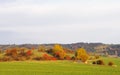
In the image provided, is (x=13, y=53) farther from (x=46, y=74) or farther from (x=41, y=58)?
(x=46, y=74)

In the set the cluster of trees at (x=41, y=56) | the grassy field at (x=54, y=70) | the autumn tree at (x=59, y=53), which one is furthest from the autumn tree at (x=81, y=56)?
the grassy field at (x=54, y=70)

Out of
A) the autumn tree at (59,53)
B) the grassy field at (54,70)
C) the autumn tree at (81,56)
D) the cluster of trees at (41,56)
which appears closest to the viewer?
the grassy field at (54,70)

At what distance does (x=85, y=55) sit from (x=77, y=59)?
2736 millimetres

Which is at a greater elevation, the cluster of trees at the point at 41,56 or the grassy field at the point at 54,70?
the cluster of trees at the point at 41,56

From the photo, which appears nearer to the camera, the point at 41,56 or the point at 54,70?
the point at 54,70

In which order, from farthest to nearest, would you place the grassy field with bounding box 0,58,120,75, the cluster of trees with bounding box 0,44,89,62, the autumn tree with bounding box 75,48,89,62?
the autumn tree with bounding box 75,48,89,62, the cluster of trees with bounding box 0,44,89,62, the grassy field with bounding box 0,58,120,75

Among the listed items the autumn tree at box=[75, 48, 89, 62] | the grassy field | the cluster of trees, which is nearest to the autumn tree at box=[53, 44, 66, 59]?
the cluster of trees

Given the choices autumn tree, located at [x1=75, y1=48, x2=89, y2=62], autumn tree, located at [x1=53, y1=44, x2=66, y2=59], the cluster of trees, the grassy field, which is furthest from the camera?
autumn tree, located at [x1=53, y1=44, x2=66, y2=59]

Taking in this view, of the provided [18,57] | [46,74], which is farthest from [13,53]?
[46,74]

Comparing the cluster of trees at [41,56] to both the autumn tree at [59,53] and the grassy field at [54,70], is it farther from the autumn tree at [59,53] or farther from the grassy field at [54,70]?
the grassy field at [54,70]

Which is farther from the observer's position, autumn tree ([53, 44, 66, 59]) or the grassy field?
autumn tree ([53, 44, 66, 59])

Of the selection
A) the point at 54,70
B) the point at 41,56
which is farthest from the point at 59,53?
the point at 54,70

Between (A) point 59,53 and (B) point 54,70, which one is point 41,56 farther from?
(B) point 54,70

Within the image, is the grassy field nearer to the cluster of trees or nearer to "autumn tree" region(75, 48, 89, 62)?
the cluster of trees
